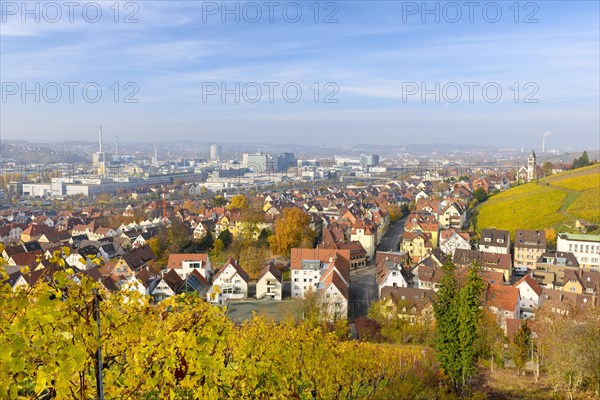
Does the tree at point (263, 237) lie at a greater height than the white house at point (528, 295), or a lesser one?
greater

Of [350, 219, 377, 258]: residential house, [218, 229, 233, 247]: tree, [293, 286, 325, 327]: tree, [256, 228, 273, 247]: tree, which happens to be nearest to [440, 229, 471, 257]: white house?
[350, 219, 377, 258]: residential house

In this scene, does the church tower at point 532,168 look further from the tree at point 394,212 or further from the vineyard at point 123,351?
the vineyard at point 123,351

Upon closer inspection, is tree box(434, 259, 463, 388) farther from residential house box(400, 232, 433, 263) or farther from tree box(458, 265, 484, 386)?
residential house box(400, 232, 433, 263)

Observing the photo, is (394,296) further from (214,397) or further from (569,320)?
(214,397)

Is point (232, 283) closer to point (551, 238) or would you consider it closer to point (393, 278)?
point (393, 278)

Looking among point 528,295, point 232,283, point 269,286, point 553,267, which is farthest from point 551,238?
point 232,283

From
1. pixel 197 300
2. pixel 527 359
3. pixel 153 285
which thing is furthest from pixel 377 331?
pixel 197 300

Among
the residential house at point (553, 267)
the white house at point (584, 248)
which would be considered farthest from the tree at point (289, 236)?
the white house at point (584, 248)
